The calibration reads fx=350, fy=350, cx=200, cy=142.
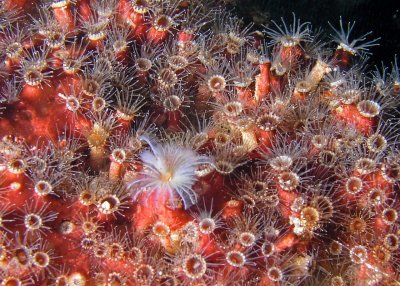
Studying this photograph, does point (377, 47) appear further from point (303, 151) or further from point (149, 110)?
point (149, 110)

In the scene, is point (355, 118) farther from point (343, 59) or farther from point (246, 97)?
point (246, 97)

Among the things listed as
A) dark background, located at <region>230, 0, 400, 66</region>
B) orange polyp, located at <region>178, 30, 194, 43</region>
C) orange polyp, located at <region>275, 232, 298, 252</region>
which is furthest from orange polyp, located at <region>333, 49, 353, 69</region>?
orange polyp, located at <region>275, 232, 298, 252</region>

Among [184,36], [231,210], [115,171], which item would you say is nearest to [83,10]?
[184,36]

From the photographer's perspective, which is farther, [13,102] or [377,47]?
[377,47]

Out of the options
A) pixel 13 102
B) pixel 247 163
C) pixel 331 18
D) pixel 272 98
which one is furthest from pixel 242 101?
pixel 331 18

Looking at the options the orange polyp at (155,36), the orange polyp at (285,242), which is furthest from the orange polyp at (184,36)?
the orange polyp at (285,242)
